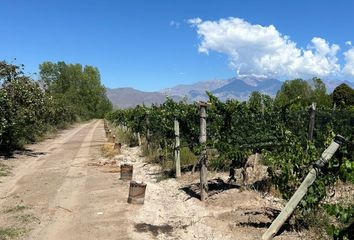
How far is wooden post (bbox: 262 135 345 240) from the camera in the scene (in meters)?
6.45

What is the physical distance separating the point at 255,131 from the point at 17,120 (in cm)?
1198

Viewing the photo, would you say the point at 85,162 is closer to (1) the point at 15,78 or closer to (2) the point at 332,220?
(1) the point at 15,78

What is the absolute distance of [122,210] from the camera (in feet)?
31.3

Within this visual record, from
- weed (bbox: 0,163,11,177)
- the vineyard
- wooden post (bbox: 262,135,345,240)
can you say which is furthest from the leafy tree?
wooden post (bbox: 262,135,345,240)

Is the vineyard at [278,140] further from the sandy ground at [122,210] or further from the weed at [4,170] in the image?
the weed at [4,170]

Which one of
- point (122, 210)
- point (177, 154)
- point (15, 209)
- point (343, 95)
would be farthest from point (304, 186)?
point (343, 95)

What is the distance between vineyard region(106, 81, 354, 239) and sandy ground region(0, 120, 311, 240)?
2.51 ft

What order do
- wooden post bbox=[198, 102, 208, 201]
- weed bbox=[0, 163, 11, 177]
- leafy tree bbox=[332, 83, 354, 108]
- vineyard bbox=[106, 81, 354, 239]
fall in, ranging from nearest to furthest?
vineyard bbox=[106, 81, 354, 239]
wooden post bbox=[198, 102, 208, 201]
weed bbox=[0, 163, 11, 177]
leafy tree bbox=[332, 83, 354, 108]

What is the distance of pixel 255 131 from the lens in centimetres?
1077

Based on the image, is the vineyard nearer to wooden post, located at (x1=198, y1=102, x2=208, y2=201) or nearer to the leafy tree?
wooden post, located at (x1=198, y1=102, x2=208, y2=201)

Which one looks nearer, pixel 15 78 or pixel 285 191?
pixel 285 191

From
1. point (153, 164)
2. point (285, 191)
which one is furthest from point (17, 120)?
point (285, 191)

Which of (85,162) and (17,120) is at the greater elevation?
(17,120)

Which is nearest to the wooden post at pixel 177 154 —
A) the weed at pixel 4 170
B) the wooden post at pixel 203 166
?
the wooden post at pixel 203 166
